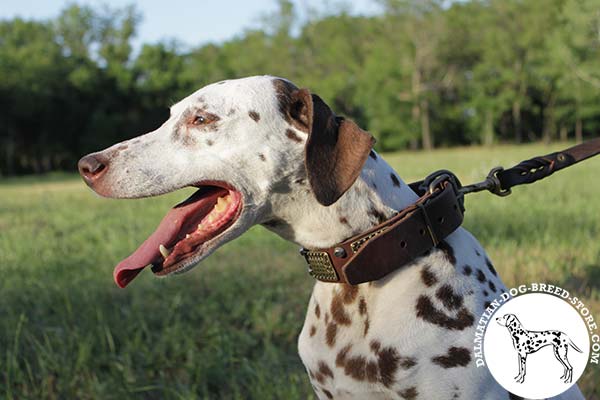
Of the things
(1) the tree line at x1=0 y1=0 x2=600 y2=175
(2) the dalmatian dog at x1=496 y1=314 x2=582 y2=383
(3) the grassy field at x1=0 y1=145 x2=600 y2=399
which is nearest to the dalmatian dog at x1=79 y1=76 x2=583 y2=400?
(2) the dalmatian dog at x1=496 y1=314 x2=582 y2=383

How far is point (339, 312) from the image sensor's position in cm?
228

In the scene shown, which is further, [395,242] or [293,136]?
[293,136]

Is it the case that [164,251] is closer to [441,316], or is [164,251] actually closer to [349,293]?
[349,293]

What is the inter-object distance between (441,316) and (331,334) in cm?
42

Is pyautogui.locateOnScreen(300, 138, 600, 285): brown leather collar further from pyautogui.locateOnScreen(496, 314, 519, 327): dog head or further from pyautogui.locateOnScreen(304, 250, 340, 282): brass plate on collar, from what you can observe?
pyautogui.locateOnScreen(496, 314, 519, 327): dog head

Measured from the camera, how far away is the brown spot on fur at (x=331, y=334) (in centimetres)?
226

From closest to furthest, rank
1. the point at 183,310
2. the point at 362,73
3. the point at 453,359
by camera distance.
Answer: the point at 453,359
the point at 183,310
the point at 362,73

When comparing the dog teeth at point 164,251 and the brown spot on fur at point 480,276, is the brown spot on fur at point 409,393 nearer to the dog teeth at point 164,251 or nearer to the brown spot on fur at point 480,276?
the brown spot on fur at point 480,276

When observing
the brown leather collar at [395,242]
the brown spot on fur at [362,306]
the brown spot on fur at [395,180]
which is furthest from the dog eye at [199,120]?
the brown spot on fur at [362,306]

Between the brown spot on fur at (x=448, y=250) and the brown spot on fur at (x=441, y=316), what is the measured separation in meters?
0.19

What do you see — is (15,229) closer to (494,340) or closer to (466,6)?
Result: (494,340)

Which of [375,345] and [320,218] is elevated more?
[320,218]

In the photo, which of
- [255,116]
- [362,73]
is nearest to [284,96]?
[255,116]

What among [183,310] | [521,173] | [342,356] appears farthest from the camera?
[183,310]
